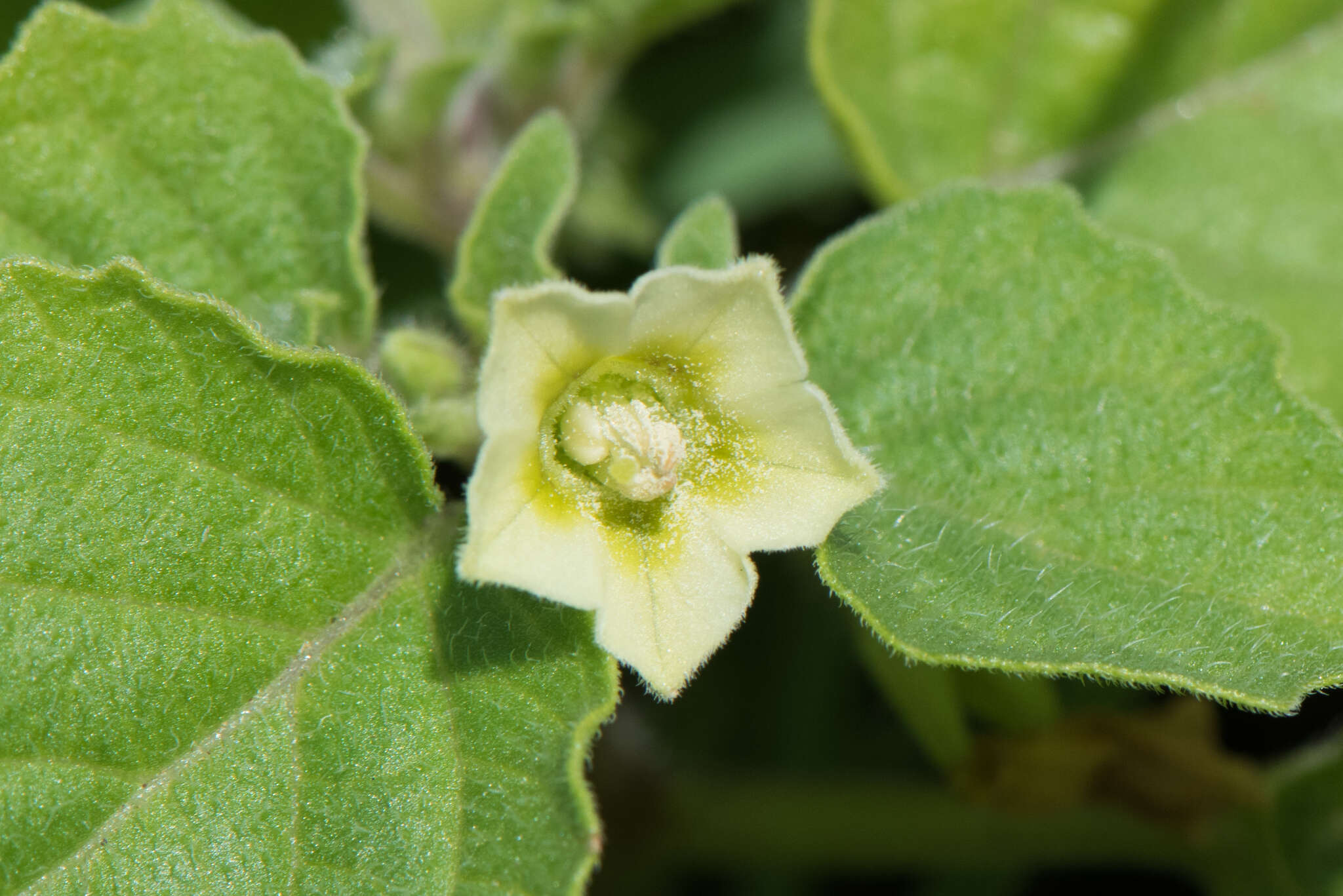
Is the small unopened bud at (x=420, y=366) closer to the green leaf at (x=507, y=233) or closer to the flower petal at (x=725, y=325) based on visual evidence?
the green leaf at (x=507, y=233)

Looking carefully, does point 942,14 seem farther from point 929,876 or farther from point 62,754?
point 62,754

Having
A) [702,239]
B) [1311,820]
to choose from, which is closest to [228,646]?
[702,239]

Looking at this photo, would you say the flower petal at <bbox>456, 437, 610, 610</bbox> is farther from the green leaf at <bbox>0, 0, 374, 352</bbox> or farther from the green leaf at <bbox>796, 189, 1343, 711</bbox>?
the green leaf at <bbox>0, 0, 374, 352</bbox>

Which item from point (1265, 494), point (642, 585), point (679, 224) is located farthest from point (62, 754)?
point (1265, 494)

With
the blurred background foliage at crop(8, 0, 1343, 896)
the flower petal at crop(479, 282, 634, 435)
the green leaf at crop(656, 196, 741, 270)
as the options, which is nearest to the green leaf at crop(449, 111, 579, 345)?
the green leaf at crop(656, 196, 741, 270)

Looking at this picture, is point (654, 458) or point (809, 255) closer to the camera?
point (654, 458)

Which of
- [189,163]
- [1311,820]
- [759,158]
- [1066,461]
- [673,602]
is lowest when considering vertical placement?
[1311,820]

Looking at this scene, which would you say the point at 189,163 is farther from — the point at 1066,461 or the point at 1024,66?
the point at 1024,66
